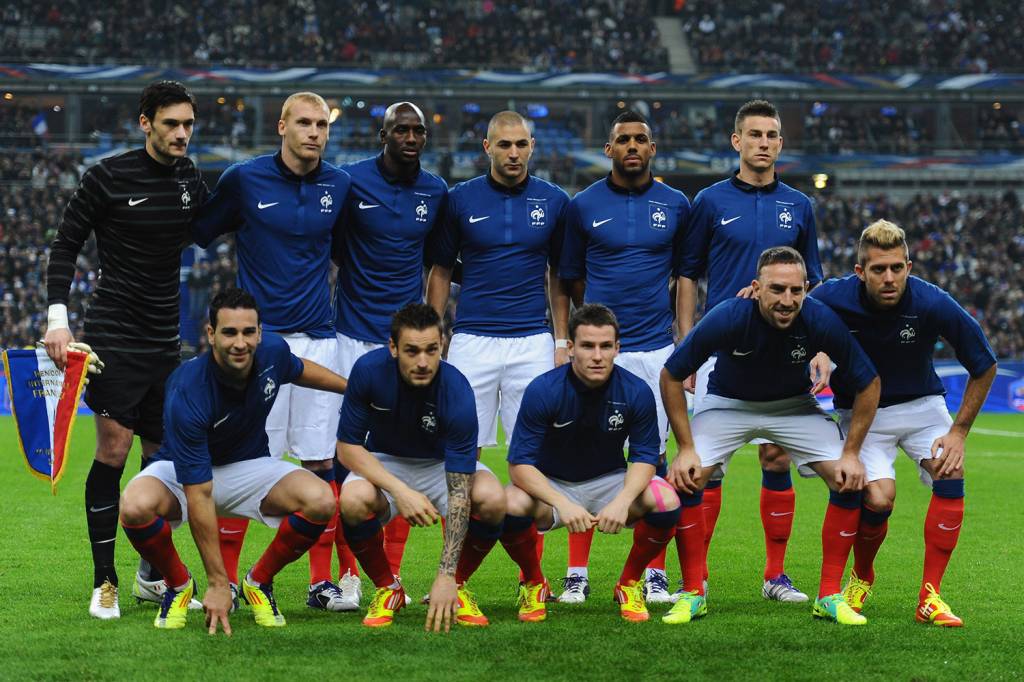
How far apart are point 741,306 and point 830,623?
1.46 m

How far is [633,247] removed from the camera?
642 cm

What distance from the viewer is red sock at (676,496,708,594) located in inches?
227

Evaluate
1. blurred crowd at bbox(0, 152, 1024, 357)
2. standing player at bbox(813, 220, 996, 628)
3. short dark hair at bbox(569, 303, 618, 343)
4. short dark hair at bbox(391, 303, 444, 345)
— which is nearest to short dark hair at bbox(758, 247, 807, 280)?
standing player at bbox(813, 220, 996, 628)

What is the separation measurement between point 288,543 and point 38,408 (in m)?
1.45

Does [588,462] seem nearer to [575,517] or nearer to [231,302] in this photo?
[575,517]

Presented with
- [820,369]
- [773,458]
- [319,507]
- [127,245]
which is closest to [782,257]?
[820,369]

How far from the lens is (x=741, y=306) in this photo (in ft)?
18.3

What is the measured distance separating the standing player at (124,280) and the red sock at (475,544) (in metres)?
1.57

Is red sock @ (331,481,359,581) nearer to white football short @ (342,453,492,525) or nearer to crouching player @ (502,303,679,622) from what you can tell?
white football short @ (342,453,492,525)

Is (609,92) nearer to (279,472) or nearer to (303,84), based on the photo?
(303,84)

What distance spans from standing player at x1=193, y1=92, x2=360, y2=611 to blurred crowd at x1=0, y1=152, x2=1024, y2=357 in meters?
20.8

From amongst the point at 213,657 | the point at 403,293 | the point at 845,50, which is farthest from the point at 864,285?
the point at 845,50

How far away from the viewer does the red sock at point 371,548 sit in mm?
5426

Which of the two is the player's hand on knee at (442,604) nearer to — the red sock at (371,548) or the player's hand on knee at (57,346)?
the red sock at (371,548)
